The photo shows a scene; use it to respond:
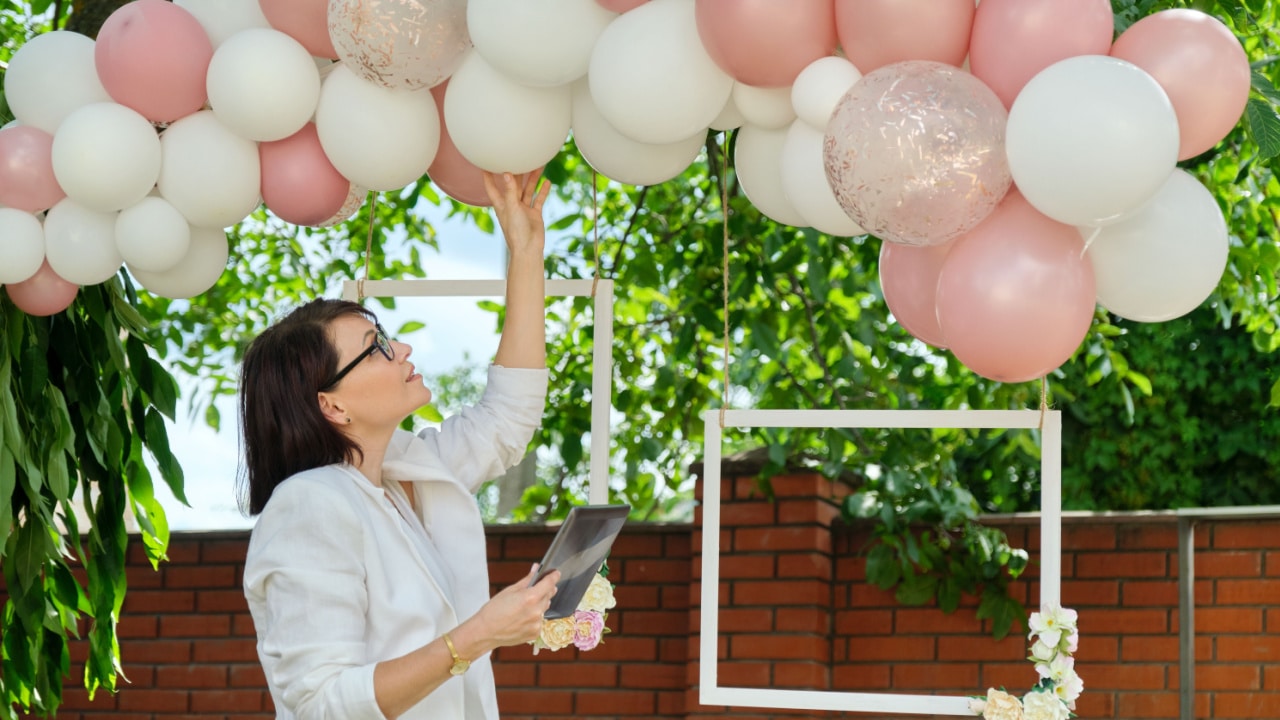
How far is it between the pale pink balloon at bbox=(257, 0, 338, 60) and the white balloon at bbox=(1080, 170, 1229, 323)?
3.88 ft

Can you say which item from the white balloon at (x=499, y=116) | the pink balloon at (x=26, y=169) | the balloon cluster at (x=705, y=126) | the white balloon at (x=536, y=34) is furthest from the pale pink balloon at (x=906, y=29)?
the pink balloon at (x=26, y=169)

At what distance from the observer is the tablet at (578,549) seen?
1.78m

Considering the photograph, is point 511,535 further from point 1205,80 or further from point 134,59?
point 1205,80

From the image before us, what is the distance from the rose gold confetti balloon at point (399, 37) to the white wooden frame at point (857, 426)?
785mm

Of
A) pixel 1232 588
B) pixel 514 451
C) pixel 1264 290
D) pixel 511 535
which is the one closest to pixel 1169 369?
pixel 1264 290

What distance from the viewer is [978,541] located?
3.80m

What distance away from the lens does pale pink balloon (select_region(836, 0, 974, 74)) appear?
1744mm

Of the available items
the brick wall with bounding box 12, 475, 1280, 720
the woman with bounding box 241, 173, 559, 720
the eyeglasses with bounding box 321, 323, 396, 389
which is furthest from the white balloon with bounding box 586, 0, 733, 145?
the brick wall with bounding box 12, 475, 1280, 720

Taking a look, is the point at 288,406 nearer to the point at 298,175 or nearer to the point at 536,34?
the point at 298,175

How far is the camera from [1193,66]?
1643 millimetres

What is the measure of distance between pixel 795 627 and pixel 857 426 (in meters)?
1.57

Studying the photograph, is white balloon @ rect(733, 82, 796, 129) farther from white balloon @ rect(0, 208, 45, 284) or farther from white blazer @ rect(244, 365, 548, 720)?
white balloon @ rect(0, 208, 45, 284)

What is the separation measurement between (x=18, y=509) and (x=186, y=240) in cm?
81

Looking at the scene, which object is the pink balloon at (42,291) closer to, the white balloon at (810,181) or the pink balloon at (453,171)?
the pink balloon at (453,171)
